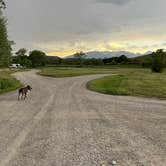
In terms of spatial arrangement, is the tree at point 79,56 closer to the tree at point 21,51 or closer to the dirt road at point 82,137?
the tree at point 21,51

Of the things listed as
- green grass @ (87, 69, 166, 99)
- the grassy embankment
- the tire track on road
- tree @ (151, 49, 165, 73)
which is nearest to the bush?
tree @ (151, 49, 165, 73)

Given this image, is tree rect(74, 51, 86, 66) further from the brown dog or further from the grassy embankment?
the brown dog

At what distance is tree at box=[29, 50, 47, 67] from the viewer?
121 m

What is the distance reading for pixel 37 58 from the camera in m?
121

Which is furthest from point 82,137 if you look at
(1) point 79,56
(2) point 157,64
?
(1) point 79,56

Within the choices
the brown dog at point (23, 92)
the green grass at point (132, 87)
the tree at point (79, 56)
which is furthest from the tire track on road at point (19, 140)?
the tree at point (79, 56)

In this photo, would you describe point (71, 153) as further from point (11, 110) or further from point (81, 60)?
point (81, 60)

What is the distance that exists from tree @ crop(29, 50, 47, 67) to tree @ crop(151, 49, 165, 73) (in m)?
72.8

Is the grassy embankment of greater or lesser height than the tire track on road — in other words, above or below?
below

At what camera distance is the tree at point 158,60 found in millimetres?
56031

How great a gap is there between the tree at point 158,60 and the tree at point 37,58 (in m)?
72.8

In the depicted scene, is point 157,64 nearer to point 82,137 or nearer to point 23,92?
point 23,92

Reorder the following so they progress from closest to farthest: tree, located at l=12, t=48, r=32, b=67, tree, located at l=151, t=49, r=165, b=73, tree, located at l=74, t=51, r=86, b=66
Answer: tree, located at l=151, t=49, r=165, b=73
tree, located at l=12, t=48, r=32, b=67
tree, located at l=74, t=51, r=86, b=66

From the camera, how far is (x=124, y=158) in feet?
20.0
